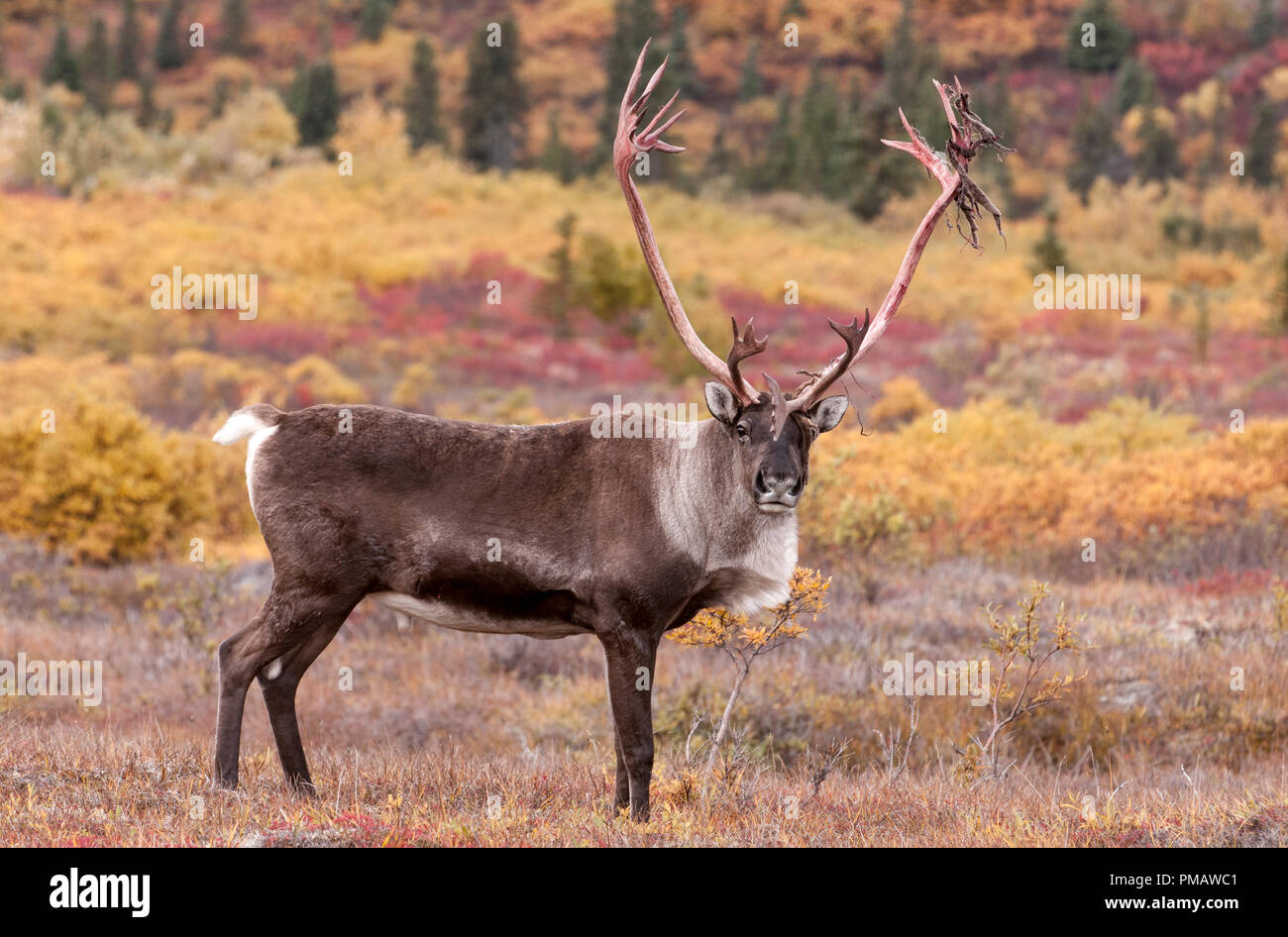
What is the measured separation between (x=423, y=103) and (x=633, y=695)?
5272cm

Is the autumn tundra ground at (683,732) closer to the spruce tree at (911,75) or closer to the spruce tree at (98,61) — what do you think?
the spruce tree at (911,75)

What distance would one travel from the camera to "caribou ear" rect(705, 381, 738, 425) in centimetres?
615

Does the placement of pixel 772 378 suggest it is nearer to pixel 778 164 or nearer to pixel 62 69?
pixel 778 164

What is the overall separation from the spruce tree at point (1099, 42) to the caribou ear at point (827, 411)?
61.3 m

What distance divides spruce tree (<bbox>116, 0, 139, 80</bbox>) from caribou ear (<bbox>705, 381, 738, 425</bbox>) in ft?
208

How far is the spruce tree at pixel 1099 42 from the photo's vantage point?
206 ft

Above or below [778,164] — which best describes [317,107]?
above

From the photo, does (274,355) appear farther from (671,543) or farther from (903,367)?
(671,543)

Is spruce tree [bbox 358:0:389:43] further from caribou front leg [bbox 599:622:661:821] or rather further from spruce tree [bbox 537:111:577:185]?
caribou front leg [bbox 599:622:661:821]

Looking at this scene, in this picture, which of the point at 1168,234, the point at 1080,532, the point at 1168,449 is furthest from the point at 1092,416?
the point at 1168,234

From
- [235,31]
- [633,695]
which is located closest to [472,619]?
[633,695]

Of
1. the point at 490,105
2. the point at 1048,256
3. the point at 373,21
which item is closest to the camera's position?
the point at 1048,256

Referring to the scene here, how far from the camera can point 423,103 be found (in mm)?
55812

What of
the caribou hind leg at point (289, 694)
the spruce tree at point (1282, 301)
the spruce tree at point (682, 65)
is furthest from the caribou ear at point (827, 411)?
the spruce tree at point (682, 65)
